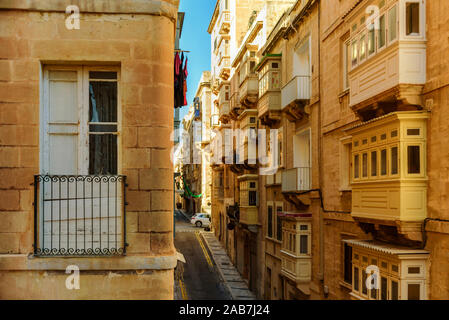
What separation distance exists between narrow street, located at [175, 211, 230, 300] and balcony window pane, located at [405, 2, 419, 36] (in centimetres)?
1950

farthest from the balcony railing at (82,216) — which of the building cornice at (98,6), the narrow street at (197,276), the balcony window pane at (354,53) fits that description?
the narrow street at (197,276)

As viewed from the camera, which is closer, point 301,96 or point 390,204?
point 390,204

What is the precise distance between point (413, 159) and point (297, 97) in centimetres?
944

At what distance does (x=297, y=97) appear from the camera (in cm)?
2112

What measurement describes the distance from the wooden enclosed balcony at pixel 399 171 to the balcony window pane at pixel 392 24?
76.4 inches

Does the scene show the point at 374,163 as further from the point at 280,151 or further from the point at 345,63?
the point at 280,151

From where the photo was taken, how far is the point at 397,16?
12273 millimetres

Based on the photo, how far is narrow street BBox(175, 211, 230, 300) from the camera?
94.2 ft

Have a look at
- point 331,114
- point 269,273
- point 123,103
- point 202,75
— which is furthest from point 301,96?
point 202,75

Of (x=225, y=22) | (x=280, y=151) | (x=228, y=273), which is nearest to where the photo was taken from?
(x=280, y=151)

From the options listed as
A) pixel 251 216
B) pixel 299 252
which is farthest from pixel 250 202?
pixel 299 252

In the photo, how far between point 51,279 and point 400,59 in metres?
9.32

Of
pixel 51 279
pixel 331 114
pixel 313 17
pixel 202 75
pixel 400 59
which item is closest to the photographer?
pixel 51 279

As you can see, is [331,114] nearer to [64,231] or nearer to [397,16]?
[397,16]
